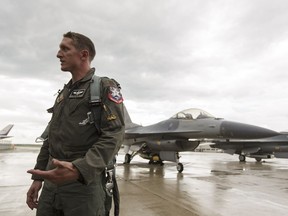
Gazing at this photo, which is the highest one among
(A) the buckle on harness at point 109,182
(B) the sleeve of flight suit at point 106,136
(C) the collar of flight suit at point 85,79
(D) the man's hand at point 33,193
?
(C) the collar of flight suit at point 85,79

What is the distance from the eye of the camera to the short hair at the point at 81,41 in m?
2.06

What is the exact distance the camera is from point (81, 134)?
6.19 feet

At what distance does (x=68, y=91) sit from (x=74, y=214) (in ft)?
2.91

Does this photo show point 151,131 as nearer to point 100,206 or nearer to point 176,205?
point 176,205

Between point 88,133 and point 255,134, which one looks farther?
point 255,134

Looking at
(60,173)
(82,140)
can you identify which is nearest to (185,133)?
(82,140)

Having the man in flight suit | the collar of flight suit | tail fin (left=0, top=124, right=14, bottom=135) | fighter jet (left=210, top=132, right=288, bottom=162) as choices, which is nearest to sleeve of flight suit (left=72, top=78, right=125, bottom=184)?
the man in flight suit

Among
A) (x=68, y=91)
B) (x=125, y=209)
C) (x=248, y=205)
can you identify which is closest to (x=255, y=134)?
(x=248, y=205)

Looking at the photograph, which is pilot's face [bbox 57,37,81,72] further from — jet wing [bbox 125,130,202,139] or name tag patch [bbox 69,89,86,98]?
jet wing [bbox 125,130,202,139]

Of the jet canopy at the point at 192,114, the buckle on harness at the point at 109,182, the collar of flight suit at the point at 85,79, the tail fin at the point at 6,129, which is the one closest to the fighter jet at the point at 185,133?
the jet canopy at the point at 192,114

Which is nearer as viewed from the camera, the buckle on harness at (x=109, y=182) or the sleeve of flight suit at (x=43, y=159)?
the buckle on harness at (x=109, y=182)

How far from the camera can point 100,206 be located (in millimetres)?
1871

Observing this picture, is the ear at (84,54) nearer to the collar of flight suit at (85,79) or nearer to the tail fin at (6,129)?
the collar of flight suit at (85,79)

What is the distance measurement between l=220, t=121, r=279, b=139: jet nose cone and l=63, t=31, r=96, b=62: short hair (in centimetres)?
948
